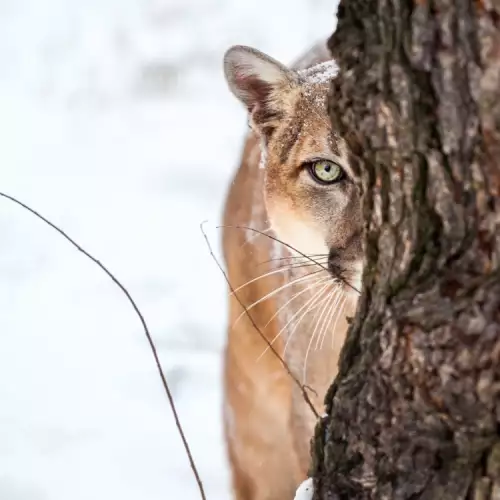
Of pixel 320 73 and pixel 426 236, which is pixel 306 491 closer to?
pixel 426 236

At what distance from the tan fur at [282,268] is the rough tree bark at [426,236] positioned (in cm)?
78

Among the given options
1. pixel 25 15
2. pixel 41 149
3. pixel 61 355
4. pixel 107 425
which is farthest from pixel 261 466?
pixel 25 15

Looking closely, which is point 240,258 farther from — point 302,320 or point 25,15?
point 25,15

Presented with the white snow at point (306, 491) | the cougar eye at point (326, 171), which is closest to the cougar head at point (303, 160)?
the cougar eye at point (326, 171)

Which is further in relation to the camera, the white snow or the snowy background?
the snowy background

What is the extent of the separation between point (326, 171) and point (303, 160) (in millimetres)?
73

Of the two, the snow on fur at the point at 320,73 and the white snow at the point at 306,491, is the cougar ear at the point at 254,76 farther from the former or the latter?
the white snow at the point at 306,491

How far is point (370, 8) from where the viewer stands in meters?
1.02

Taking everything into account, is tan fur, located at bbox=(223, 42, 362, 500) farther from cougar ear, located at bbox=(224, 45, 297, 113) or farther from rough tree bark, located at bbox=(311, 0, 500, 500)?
rough tree bark, located at bbox=(311, 0, 500, 500)

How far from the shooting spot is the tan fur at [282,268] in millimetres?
2070

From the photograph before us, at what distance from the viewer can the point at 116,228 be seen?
3646 mm

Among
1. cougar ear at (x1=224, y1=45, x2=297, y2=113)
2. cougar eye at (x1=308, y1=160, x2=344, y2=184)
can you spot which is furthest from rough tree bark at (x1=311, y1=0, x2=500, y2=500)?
cougar ear at (x1=224, y1=45, x2=297, y2=113)

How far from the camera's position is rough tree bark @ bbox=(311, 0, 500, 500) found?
0.94 metres

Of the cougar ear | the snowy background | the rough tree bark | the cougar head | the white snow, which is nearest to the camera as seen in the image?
the rough tree bark
